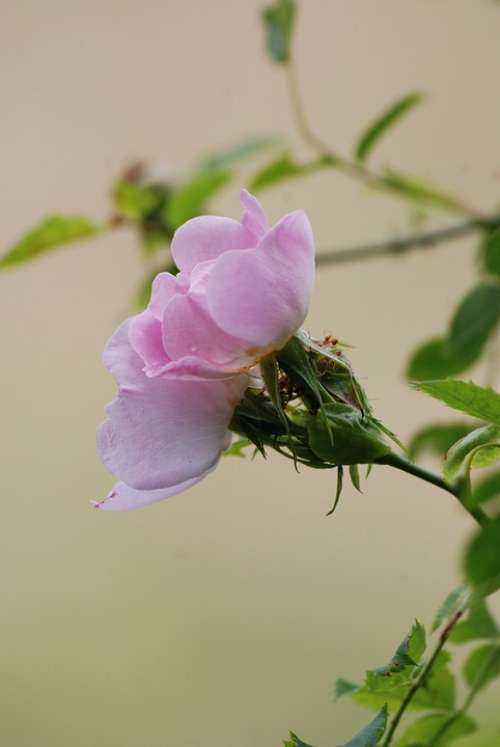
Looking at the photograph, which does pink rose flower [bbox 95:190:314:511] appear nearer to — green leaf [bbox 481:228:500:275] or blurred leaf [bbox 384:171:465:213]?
green leaf [bbox 481:228:500:275]

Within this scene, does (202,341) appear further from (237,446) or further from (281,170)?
(281,170)

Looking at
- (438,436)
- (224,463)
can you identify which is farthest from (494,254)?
(224,463)

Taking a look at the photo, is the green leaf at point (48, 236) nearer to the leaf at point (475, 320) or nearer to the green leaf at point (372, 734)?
the leaf at point (475, 320)

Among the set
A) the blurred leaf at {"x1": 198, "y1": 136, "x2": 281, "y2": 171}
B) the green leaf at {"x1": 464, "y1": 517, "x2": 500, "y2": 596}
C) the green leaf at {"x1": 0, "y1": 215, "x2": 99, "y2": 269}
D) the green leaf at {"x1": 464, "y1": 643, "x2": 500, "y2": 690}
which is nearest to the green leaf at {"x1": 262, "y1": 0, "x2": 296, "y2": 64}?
the blurred leaf at {"x1": 198, "y1": 136, "x2": 281, "y2": 171}

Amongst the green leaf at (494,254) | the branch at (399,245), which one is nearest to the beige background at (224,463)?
the branch at (399,245)

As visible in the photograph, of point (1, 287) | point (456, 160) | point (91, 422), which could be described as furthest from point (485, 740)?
point (1, 287)
